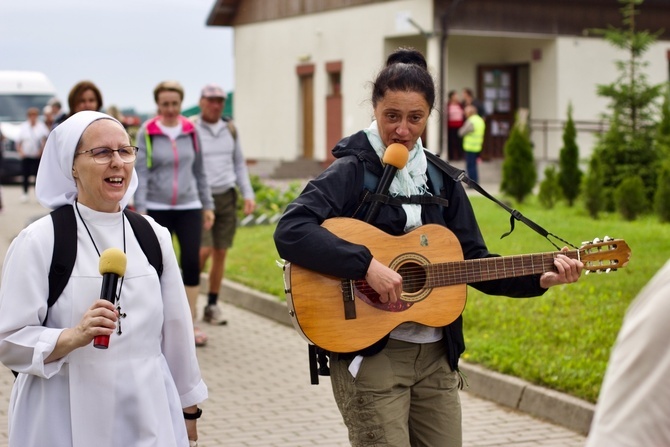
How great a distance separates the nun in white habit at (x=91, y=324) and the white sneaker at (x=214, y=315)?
6.94 metres

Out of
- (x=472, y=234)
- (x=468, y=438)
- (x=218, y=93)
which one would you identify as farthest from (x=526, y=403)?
(x=218, y=93)

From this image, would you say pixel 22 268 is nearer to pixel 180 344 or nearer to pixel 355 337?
pixel 180 344

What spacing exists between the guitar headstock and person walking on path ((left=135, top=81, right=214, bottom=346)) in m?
5.17

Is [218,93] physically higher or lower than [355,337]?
higher

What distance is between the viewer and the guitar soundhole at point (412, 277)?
4484 millimetres

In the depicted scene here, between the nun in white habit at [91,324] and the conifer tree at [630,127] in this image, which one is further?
the conifer tree at [630,127]

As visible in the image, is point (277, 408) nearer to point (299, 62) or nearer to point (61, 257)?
point (61, 257)

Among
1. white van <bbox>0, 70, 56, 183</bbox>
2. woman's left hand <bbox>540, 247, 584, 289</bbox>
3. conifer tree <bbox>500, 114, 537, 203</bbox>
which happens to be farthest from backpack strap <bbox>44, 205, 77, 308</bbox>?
white van <bbox>0, 70, 56, 183</bbox>

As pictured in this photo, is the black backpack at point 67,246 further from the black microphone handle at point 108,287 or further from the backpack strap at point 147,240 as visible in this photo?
the black microphone handle at point 108,287

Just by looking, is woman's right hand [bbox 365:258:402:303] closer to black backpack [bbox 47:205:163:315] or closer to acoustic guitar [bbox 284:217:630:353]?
acoustic guitar [bbox 284:217:630:353]

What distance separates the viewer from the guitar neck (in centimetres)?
445

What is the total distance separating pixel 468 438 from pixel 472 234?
292cm

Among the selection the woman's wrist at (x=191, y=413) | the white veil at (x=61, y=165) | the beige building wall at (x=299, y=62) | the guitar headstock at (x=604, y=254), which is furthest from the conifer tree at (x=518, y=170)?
the white veil at (x=61, y=165)

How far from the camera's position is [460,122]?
2980cm
